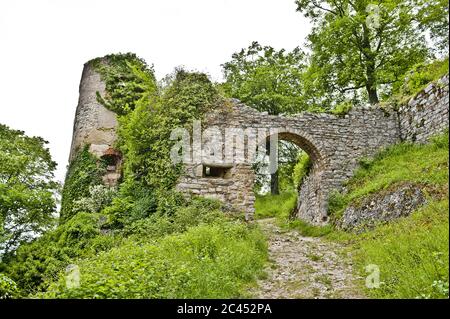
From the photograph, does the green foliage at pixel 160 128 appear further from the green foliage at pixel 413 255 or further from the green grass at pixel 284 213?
the green foliage at pixel 413 255

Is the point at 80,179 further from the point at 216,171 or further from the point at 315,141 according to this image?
the point at 315,141

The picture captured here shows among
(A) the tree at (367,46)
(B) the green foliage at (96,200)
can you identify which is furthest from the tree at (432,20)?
(B) the green foliage at (96,200)

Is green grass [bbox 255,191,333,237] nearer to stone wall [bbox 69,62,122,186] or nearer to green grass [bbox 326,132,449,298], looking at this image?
green grass [bbox 326,132,449,298]

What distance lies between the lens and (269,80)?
1967 cm

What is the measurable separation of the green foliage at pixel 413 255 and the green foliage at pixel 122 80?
8.72 m

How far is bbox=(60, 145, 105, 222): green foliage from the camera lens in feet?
37.8

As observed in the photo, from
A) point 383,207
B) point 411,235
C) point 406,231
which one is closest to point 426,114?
point 383,207

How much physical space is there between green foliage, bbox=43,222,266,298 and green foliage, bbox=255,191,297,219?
24.7ft

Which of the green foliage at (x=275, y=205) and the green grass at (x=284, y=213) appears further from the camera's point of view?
the green foliage at (x=275, y=205)

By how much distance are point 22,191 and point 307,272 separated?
10420mm

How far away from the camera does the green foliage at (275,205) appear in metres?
14.8

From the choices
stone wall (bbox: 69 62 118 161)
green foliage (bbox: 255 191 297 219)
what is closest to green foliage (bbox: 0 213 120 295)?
stone wall (bbox: 69 62 118 161)
